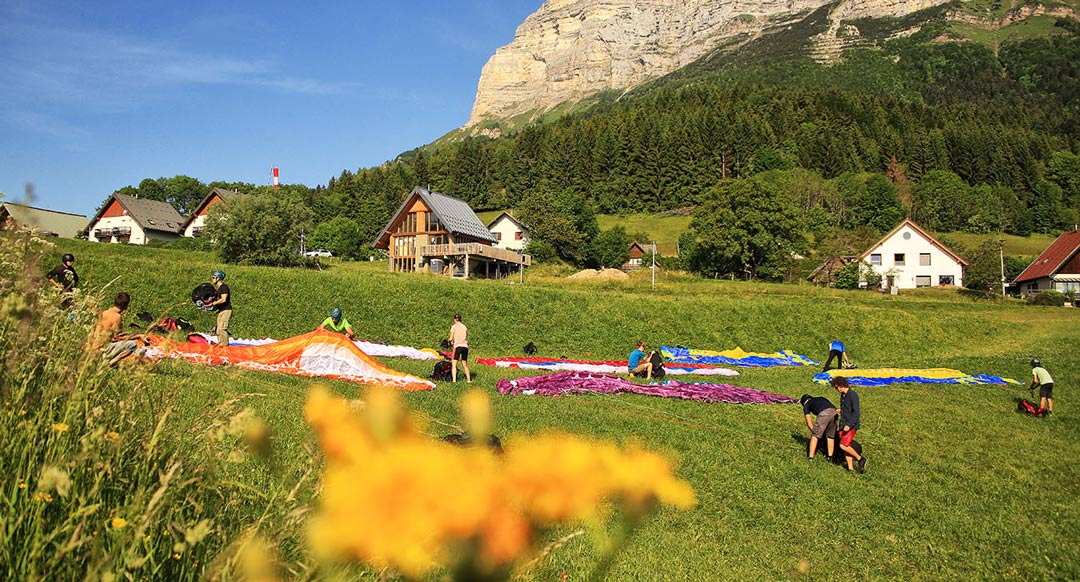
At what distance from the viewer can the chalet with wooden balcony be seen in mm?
52281

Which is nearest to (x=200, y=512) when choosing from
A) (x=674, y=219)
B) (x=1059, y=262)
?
(x=1059, y=262)

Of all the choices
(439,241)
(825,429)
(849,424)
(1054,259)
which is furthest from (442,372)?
(1054,259)

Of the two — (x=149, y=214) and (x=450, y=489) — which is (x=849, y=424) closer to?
(x=450, y=489)

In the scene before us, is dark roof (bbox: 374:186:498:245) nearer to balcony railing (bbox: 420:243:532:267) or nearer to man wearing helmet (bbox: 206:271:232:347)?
balcony railing (bbox: 420:243:532:267)

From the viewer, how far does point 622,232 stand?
7881cm

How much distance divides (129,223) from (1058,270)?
93.4 meters

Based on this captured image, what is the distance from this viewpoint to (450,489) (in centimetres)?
53

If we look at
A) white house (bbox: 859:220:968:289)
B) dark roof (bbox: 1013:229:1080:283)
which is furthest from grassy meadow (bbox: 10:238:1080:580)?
dark roof (bbox: 1013:229:1080:283)

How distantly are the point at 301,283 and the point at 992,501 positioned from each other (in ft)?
83.8

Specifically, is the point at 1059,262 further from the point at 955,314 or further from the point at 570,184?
the point at 570,184

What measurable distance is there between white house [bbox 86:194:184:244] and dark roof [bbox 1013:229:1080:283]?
90.1 meters

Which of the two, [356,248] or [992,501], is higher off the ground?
[356,248]

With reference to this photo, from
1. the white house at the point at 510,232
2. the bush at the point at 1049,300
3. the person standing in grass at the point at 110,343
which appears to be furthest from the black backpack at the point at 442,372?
the white house at the point at 510,232

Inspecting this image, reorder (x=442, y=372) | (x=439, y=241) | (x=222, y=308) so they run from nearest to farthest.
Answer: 1. (x=222, y=308)
2. (x=442, y=372)
3. (x=439, y=241)
